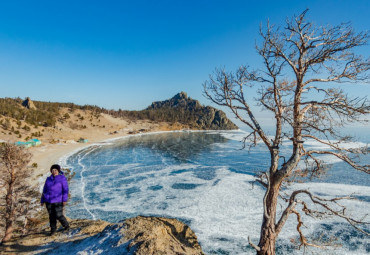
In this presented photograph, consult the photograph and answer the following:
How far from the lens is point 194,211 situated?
14.1 metres

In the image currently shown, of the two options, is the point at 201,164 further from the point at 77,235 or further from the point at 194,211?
the point at 77,235

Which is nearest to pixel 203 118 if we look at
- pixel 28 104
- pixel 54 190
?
pixel 28 104

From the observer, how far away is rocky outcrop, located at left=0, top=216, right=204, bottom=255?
4958 millimetres

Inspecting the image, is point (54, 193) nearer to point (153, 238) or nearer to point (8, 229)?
point (8, 229)

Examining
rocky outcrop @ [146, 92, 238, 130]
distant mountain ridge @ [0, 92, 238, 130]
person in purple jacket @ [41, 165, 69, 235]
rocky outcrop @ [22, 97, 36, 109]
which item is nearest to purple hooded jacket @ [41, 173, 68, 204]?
person in purple jacket @ [41, 165, 69, 235]

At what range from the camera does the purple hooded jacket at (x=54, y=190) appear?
21.0 ft

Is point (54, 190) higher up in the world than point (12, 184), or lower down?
higher up

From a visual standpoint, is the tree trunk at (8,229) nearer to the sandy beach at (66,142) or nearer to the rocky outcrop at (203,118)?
the sandy beach at (66,142)

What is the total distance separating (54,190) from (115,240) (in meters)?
2.84

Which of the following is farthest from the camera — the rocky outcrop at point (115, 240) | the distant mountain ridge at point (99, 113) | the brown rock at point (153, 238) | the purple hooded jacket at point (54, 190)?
the distant mountain ridge at point (99, 113)

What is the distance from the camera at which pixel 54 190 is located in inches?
253

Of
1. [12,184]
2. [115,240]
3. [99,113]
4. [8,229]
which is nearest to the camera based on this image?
[115,240]

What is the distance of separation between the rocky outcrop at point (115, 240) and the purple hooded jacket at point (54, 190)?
1.33 m

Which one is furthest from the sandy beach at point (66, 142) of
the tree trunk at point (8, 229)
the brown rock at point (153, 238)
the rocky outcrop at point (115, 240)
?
the brown rock at point (153, 238)
